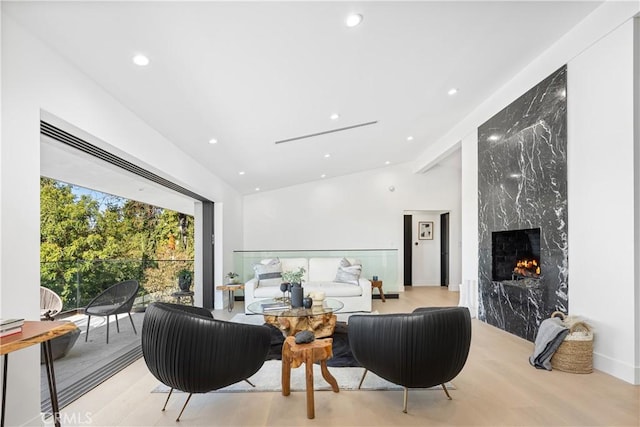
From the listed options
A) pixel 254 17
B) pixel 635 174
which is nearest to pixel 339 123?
pixel 254 17

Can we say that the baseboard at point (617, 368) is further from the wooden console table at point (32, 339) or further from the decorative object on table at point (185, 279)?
the decorative object on table at point (185, 279)

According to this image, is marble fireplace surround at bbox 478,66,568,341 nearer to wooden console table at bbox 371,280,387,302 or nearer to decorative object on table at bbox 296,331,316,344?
wooden console table at bbox 371,280,387,302

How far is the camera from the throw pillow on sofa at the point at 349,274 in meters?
6.21

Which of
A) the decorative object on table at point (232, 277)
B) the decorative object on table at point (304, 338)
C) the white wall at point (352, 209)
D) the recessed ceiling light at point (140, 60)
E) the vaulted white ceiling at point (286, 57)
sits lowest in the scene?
the decorative object on table at point (232, 277)

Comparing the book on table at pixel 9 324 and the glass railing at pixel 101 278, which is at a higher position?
the book on table at pixel 9 324

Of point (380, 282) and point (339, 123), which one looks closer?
point (339, 123)

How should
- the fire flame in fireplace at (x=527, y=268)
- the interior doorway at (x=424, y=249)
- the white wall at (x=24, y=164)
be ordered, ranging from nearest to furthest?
the white wall at (x=24, y=164), the fire flame in fireplace at (x=527, y=268), the interior doorway at (x=424, y=249)

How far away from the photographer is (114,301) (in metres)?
4.07

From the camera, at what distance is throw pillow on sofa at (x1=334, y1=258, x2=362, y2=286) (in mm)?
6207

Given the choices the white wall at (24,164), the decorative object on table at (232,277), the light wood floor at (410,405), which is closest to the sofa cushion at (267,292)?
the decorative object on table at (232,277)

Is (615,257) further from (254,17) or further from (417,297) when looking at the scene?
(417,297)

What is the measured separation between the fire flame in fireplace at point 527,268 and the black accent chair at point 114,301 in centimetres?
490

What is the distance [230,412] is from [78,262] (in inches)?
102

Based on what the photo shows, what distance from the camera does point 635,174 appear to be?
2809mm
